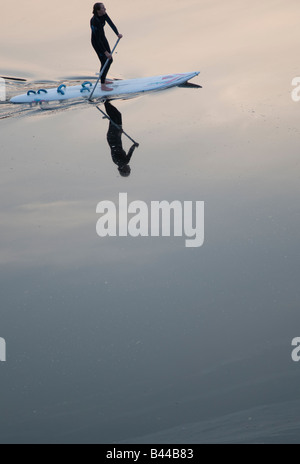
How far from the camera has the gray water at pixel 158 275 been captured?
7.59 m

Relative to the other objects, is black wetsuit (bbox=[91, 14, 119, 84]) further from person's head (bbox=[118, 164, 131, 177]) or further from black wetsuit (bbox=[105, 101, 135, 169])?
person's head (bbox=[118, 164, 131, 177])

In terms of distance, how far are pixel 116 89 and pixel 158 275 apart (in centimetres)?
735

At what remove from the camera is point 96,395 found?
782cm

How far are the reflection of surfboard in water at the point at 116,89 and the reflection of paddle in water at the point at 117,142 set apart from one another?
0.53 m

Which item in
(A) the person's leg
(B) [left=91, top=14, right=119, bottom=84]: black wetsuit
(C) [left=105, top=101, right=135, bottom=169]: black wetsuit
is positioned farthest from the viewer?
(A) the person's leg

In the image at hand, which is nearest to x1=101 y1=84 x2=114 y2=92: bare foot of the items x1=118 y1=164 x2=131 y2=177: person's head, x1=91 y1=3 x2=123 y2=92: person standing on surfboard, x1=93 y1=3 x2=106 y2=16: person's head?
x1=91 y1=3 x2=123 y2=92: person standing on surfboard

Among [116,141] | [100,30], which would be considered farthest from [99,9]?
[116,141]

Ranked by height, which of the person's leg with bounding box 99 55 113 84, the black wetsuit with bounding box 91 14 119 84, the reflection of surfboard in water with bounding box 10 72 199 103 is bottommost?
the reflection of surfboard in water with bounding box 10 72 199 103

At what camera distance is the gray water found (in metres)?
7.59

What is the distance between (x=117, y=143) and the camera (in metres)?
13.4

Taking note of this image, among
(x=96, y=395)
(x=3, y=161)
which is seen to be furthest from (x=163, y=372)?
(x=3, y=161)

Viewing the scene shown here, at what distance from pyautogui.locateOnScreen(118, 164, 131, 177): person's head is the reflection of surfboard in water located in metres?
3.90

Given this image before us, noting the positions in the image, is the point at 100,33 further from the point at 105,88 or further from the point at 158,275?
the point at 158,275

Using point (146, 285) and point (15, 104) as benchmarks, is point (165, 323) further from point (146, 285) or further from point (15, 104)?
point (15, 104)
